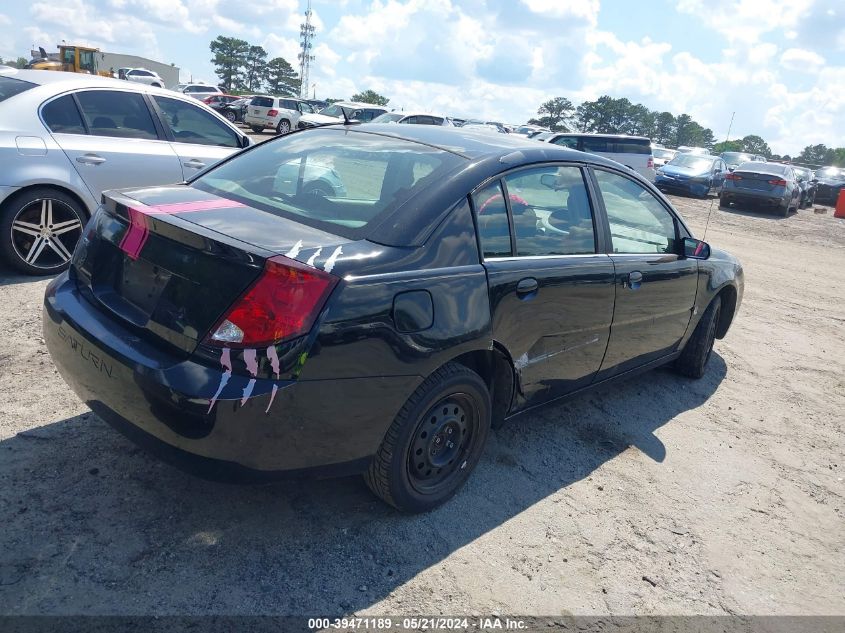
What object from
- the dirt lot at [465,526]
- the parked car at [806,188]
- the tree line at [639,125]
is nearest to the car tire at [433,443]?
the dirt lot at [465,526]

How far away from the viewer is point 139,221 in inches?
109

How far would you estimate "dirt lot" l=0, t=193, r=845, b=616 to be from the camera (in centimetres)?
253

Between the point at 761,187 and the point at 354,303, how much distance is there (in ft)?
65.4

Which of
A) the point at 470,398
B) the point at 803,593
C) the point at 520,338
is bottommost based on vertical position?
the point at 803,593

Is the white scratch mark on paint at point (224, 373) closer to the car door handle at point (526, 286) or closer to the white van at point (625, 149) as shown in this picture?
the car door handle at point (526, 286)

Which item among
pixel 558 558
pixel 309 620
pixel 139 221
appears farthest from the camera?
pixel 558 558

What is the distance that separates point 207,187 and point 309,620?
2.07 meters

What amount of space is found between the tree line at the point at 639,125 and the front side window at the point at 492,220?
68922 millimetres

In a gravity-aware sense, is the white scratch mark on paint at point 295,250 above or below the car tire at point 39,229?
above

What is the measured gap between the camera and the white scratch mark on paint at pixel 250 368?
2.35 metres

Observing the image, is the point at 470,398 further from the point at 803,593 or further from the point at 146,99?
the point at 146,99

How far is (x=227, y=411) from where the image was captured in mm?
2357

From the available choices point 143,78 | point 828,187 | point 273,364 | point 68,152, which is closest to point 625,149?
point 828,187

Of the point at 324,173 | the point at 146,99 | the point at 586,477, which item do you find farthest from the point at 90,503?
the point at 146,99
